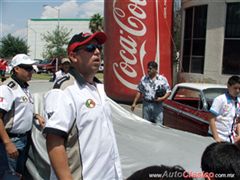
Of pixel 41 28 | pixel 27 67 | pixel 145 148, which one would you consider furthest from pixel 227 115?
pixel 41 28

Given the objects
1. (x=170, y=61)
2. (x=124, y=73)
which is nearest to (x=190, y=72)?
(x=170, y=61)

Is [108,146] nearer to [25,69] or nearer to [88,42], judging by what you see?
[88,42]

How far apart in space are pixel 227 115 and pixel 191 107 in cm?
243

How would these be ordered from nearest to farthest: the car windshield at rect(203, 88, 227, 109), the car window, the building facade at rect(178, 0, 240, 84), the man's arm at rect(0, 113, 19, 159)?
the man's arm at rect(0, 113, 19, 159)
the car windshield at rect(203, 88, 227, 109)
the car window
the building facade at rect(178, 0, 240, 84)

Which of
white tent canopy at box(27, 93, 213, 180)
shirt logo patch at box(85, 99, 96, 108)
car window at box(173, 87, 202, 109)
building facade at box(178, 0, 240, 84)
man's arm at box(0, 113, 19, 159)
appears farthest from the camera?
building facade at box(178, 0, 240, 84)

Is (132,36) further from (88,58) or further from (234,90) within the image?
(88,58)

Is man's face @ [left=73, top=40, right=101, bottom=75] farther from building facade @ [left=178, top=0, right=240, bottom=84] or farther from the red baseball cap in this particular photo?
building facade @ [left=178, top=0, right=240, bottom=84]

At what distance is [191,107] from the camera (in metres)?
7.38

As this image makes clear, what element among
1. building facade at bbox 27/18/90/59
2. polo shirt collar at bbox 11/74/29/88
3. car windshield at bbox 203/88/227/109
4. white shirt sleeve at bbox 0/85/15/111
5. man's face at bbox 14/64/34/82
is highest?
building facade at bbox 27/18/90/59

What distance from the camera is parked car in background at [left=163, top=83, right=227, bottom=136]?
6742 millimetres

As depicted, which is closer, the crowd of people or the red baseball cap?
the crowd of people

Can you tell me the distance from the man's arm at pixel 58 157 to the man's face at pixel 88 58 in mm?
480

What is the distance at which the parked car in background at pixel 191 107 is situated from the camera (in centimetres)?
674

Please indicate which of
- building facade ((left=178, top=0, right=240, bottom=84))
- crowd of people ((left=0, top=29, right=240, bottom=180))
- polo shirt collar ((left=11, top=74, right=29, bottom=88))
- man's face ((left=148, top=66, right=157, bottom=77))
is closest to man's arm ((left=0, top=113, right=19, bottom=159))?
polo shirt collar ((left=11, top=74, right=29, bottom=88))
